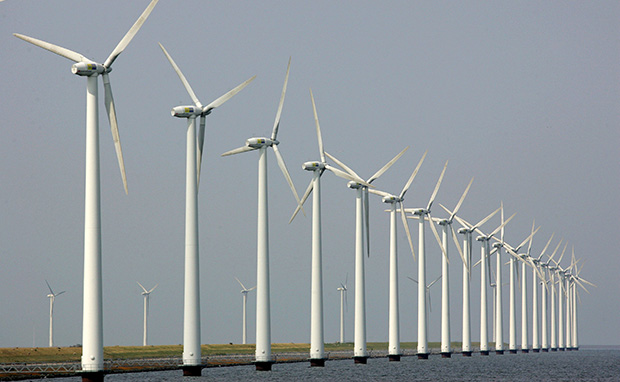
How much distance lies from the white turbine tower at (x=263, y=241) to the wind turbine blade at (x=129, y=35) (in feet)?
89.0

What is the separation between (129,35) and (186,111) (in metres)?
17.0

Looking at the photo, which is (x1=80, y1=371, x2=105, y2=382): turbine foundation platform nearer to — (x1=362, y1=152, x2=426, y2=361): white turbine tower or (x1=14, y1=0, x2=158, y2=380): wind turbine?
(x1=14, y1=0, x2=158, y2=380): wind turbine

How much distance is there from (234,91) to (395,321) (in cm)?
5824

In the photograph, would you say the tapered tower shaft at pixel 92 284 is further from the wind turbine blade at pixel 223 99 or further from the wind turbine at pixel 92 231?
the wind turbine blade at pixel 223 99

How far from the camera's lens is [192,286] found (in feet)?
277

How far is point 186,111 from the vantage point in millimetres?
89812

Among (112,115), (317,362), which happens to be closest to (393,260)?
(317,362)

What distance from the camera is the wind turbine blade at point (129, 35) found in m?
72.4

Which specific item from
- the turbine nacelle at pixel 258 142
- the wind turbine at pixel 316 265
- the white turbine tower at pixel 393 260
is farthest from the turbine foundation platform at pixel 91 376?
the white turbine tower at pixel 393 260

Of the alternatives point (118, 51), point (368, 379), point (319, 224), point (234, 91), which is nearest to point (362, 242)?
point (319, 224)

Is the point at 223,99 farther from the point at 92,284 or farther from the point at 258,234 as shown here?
the point at 92,284

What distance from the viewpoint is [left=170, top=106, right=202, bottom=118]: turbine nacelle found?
8981cm

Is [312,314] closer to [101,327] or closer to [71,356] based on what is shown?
[101,327]

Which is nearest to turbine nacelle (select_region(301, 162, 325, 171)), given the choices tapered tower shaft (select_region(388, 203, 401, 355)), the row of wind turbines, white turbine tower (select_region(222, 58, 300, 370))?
the row of wind turbines
